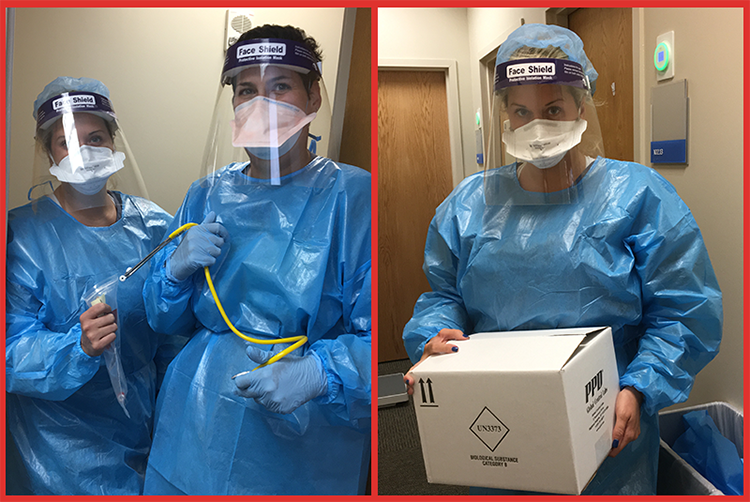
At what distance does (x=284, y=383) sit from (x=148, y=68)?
812 millimetres

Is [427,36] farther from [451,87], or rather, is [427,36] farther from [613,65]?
[613,65]

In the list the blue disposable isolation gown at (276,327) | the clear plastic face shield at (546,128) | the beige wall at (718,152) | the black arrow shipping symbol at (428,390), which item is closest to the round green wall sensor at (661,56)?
the beige wall at (718,152)

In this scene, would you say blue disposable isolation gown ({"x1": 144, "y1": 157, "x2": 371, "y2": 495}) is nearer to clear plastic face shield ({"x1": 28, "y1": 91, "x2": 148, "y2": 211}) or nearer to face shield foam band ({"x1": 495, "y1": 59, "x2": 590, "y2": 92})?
clear plastic face shield ({"x1": 28, "y1": 91, "x2": 148, "y2": 211})

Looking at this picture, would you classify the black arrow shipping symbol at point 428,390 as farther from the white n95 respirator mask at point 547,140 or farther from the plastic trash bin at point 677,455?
the plastic trash bin at point 677,455

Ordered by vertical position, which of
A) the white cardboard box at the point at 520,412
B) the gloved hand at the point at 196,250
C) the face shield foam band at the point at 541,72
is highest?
the face shield foam band at the point at 541,72

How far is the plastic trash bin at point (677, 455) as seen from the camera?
4.05ft

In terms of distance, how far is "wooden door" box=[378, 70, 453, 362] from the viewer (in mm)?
2463

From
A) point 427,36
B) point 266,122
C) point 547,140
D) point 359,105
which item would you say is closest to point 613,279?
point 547,140

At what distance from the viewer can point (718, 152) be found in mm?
1417

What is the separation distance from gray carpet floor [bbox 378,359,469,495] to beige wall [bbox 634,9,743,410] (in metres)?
1.03

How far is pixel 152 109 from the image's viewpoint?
47.6 inches

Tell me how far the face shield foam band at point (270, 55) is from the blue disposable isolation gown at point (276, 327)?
181 millimetres

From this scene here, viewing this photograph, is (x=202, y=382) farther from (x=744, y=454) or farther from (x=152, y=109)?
(x=744, y=454)

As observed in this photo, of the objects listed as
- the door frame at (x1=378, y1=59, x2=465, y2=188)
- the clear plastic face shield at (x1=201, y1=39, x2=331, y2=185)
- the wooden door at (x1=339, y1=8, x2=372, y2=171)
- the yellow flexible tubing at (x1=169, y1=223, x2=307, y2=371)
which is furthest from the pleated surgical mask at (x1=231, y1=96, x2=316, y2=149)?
the door frame at (x1=378, y1=59, x2=465, y2=188)
